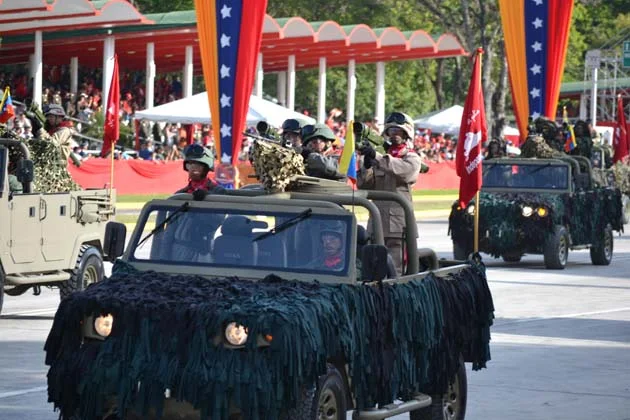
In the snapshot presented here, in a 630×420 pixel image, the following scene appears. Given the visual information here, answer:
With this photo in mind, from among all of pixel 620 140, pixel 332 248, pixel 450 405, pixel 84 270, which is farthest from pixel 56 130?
pixel 620 140

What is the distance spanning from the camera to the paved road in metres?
12.2

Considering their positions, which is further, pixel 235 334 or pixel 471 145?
pixel 471 145

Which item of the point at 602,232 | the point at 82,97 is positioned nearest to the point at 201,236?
the point at 602,232

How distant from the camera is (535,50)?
3206cm

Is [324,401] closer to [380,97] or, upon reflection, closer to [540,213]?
[540,213]

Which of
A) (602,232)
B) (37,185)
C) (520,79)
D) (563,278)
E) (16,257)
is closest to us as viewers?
(16,257)

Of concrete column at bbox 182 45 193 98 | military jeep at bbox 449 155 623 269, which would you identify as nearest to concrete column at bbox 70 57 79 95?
concrete column at bbox 182 45 193 98

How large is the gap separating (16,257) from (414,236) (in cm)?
737

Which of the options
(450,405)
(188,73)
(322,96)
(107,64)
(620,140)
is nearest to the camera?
(450,405)

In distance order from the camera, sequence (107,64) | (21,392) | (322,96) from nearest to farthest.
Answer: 1. (21,392)
2. (107,64)
3. (322,96)

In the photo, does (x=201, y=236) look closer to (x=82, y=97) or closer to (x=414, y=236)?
(x=414, y=236)

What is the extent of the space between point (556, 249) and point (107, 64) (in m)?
24.7

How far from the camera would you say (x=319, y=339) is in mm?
8945

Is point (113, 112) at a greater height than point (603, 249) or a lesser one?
greater
